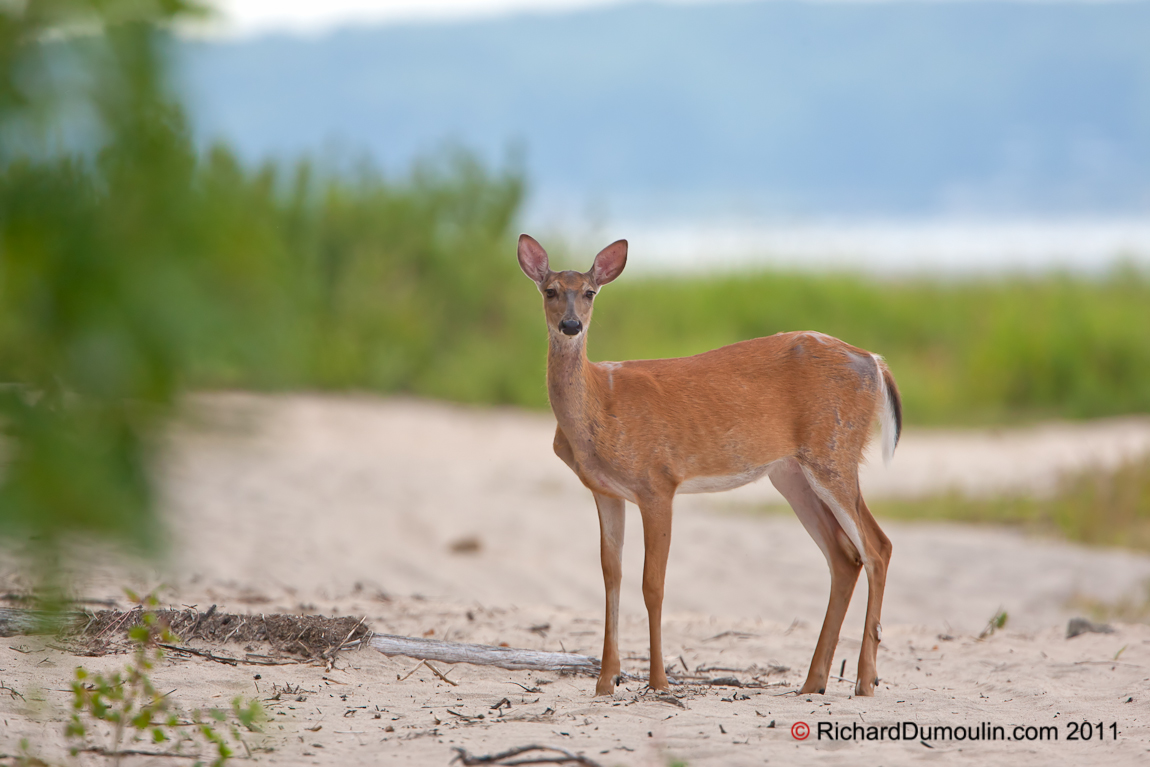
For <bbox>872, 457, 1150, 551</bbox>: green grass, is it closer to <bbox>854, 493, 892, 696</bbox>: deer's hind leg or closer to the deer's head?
<bbox>854, 493, 892, 696</bbox>: deer's hind leg

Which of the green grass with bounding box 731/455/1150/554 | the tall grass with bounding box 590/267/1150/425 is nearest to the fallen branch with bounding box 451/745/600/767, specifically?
Answer: the green grass with bounding box 731/455/1150/554

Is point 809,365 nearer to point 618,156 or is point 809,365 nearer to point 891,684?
point 891,684

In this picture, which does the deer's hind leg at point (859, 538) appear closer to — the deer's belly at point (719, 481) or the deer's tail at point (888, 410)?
the deer's belly at point (719, 481)

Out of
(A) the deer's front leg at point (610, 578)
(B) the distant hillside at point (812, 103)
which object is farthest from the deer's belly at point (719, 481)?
(B) the distant hillside at point (812, 103)

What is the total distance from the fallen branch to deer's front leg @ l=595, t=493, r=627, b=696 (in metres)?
1.01

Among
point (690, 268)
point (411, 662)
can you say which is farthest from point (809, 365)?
point (690, 268)

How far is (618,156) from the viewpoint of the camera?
122m

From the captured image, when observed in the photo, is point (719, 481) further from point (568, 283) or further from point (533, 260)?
point (533, 260)

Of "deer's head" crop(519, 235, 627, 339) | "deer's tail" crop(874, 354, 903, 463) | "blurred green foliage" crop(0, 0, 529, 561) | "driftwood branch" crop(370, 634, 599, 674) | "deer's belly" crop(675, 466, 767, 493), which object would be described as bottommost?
"driftwood branch" crop(370, 634, 599, 674)

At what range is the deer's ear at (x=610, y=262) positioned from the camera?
4.61 meters

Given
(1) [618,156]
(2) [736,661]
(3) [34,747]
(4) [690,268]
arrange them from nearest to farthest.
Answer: (3) [34,747], (2) [736,661], (4) [690,268], (1) [618,156]

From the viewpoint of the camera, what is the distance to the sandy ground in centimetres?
357

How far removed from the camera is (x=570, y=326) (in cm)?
430

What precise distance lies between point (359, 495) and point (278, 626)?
16.2 feet
